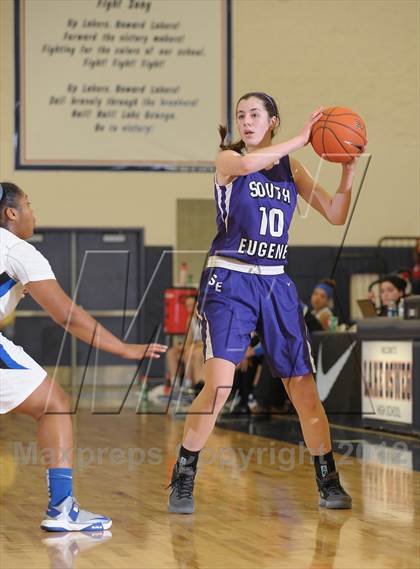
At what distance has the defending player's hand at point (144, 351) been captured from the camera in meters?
2.80

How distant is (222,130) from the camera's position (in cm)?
400

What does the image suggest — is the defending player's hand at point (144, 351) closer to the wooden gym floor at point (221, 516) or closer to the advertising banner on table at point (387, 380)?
the wooden gym floor at point (221, 516)

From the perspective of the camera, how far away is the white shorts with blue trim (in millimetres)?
3436

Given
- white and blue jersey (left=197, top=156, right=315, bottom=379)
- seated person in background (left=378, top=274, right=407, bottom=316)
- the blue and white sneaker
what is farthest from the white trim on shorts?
seated person in background (left=378, top=274, right=407, bottom=316)

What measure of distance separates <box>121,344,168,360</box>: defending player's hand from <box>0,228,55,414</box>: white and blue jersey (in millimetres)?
552

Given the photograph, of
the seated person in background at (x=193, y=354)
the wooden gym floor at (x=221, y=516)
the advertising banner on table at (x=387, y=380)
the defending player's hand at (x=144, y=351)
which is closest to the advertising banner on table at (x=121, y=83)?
the seated person in background at (x=193, y=354)

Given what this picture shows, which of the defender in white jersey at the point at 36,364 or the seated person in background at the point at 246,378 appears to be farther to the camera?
the seated person in background at the point at 246,378

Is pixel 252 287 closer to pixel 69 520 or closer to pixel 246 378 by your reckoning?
pixel 69 520

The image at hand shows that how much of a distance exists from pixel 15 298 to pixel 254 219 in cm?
91

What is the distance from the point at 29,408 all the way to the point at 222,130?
4.02ft

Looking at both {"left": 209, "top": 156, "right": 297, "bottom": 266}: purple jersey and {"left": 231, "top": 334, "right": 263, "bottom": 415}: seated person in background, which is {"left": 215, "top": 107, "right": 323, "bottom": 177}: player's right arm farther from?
{"left": 231, "top": 334, "right": 263, "bottom": 415}: seated person in background

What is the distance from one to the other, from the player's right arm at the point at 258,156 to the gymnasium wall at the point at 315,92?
1059 cm

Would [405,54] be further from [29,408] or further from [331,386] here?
[29,408]

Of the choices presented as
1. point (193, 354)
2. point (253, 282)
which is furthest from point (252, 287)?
point (193, 354)
